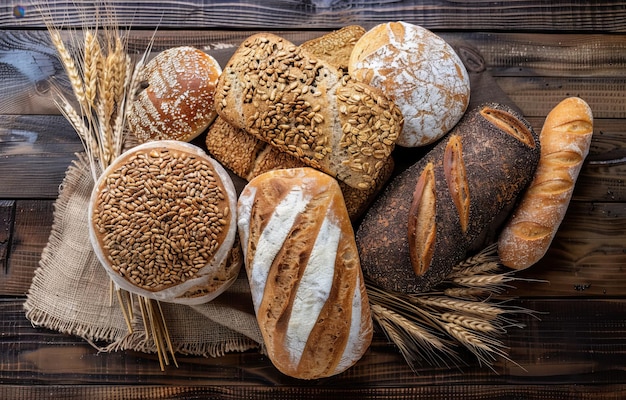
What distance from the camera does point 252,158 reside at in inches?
80.3

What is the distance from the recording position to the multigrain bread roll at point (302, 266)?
5.96 feet

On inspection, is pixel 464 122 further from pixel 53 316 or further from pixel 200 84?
pixel 53 316

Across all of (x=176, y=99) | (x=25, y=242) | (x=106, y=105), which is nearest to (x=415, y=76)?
(x=176, y=99)

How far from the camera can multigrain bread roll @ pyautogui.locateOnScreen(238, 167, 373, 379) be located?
182 cm

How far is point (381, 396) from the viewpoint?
227 cm

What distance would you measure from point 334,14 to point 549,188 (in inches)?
48.9

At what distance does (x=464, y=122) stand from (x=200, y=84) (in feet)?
3.61

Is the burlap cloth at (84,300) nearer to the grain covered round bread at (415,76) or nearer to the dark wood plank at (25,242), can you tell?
the dark wood plank at (25,242)

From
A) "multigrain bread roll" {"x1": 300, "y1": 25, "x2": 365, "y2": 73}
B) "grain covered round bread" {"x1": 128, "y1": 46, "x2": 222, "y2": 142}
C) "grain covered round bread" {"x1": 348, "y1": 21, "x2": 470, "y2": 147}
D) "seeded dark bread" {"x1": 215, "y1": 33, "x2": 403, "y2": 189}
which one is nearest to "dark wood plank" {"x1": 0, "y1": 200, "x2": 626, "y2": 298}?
"grain covered round bread" {"x1": 128, "y1": 46, "x2": 222, "y2": 142}

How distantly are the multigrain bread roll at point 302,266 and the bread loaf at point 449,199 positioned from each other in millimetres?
163

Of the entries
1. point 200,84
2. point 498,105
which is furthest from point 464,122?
point 200,84

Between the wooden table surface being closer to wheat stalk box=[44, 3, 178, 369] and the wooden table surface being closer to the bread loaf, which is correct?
wheat stalk box=[44, 3, 178, 369]


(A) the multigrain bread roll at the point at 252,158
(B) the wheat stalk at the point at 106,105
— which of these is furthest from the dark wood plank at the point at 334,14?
(A) the multigrain bread roll at the point at 252,158

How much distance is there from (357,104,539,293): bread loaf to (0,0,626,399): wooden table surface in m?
0.42
